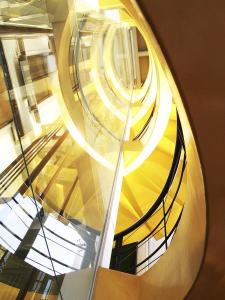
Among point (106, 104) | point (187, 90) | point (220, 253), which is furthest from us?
point (106, 104)

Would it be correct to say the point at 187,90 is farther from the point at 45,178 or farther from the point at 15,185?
the point at 45,178

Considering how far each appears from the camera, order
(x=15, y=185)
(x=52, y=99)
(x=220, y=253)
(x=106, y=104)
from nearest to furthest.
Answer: (x=220, y=253) → (x=15, y=185) → (x=52, y=99) → (x=106, y=104)

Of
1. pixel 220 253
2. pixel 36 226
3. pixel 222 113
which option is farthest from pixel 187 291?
pixel 222 113

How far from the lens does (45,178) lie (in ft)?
9.01

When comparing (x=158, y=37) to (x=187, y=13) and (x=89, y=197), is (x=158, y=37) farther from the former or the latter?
(x=89, y=197)

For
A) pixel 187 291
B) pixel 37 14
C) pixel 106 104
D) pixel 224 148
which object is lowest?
pixel 187 291

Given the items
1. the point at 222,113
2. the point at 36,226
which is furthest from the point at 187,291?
the point at 222,113

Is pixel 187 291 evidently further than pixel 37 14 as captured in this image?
No

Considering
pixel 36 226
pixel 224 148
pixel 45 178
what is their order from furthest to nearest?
pixel 45 178 < pixel 36 226 < pixel 224 148

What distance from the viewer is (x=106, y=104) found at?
22.2 feet


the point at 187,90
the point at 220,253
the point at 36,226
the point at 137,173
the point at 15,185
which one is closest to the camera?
the point at 187,90

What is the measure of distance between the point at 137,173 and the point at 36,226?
697 cm

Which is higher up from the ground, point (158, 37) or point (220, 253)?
point (158, 37)

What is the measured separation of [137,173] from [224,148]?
24.5 feet
